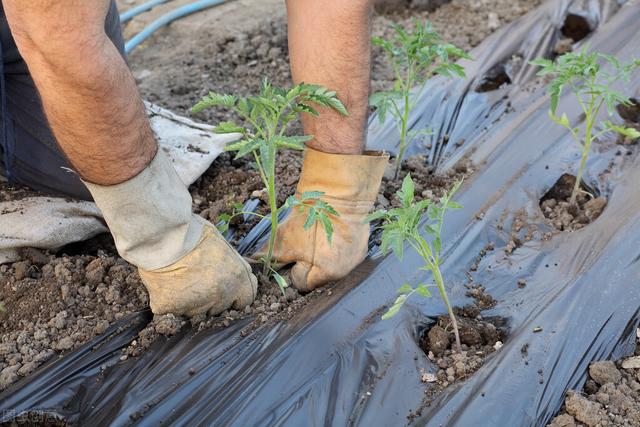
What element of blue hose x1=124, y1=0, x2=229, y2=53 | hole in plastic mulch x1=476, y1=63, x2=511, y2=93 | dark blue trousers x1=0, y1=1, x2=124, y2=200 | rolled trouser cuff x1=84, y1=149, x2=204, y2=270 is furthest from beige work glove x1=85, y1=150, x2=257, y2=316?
blue hose x1=124, y1=0, x2=229, y2=53

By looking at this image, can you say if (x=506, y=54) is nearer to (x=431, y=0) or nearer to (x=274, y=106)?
(x=431, y=0)

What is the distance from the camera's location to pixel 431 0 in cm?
409

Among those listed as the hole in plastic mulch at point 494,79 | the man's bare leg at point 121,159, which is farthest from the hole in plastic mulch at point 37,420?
the hole in plastic mulch at point 494,79

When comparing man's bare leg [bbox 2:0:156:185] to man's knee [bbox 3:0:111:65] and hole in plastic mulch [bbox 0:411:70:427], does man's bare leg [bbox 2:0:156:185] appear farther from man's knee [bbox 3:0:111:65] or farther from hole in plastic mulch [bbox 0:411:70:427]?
hole in plastic mulch [bbox 0:411:70:427]

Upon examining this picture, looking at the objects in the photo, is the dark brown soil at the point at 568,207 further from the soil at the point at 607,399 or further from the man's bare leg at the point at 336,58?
the man's bare leg at the point at 336,58

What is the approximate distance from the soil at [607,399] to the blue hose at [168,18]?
2797mm

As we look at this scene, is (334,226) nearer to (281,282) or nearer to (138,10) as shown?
(281,282)

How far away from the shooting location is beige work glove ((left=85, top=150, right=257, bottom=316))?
193 centimetres

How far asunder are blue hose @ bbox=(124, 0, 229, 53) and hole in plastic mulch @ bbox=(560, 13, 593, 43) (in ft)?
6.07

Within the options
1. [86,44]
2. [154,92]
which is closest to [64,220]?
[86,44]

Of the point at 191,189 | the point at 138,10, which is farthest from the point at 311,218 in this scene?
the point at 138,10

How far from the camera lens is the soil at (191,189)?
6.90 feet

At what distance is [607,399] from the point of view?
6.10ft

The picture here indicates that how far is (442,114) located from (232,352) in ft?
5.01
